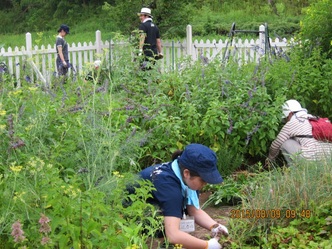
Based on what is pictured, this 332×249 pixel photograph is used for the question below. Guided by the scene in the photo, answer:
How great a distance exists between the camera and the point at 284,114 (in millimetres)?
6219

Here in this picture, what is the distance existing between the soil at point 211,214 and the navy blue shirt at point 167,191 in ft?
1.47

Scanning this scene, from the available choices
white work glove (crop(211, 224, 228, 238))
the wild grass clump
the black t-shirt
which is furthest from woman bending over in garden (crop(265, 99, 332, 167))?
the black t-shirt

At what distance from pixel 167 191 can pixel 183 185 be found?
0.13m

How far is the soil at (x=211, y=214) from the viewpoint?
15.8ft

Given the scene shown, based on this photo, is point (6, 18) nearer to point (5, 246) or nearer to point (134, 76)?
point (134, 76)

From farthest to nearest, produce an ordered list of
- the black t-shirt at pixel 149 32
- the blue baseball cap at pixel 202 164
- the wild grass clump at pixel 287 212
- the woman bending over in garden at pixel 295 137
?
the black t-shirt at pixel 149 32, the woman bending over in garden at pixel 295 137, the wild grass clump at pixel 287 212, the blue baseball cap at pixel 202 164

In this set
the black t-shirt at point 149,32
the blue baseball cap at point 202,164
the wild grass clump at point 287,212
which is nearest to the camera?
the blue baseball cap at point 202,164

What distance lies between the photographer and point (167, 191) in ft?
13.9

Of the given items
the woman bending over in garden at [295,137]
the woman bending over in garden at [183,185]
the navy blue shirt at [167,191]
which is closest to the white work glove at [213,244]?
the woman bending over in garden at [183,185]

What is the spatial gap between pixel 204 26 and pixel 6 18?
15.0 meters

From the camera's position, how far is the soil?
4824 mm

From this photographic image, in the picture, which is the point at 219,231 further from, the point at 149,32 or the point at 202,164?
the point at 149,32

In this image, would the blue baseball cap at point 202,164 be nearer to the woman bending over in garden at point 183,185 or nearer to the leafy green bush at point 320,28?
the woman bending over in garden at point 183,185

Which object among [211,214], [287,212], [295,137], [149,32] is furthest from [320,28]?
[149,32]
